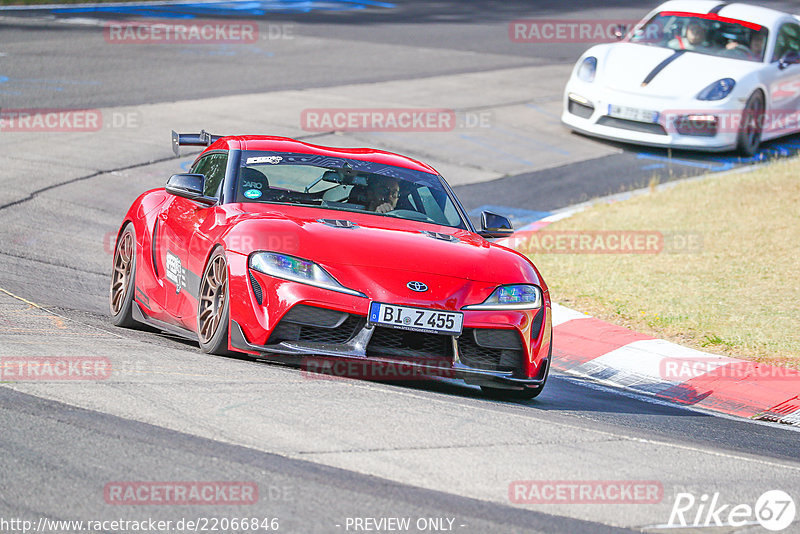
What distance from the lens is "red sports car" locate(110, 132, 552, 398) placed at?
20.5 feet

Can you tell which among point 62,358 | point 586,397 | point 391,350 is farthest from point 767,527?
point 62,358

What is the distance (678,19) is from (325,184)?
37.7 ft

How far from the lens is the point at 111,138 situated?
1503 centimetres

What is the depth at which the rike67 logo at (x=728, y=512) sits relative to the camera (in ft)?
15.3

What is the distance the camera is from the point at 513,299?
6641 mm

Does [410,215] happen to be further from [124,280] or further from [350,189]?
[124,280]

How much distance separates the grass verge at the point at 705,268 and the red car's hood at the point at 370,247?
291cm

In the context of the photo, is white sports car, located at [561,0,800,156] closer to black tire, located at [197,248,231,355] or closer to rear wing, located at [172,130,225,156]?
rear wing, located at [172,130,225,156]

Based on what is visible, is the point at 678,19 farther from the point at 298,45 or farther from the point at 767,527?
the point at 767,527

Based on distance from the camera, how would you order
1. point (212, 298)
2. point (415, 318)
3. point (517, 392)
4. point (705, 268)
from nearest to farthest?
point (415, 318) < point (212, 298) < point (517, 392) < point (705, 268)

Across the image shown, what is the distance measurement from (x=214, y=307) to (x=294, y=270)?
24.7 inches

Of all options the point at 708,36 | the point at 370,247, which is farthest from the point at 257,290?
the point at 708,36

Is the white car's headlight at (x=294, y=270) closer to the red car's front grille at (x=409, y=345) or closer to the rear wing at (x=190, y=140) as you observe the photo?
the red car's front grille at (x=409, y=345)

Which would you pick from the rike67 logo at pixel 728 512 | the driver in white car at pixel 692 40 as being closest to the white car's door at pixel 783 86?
the driver in white car at pixel 692 40
